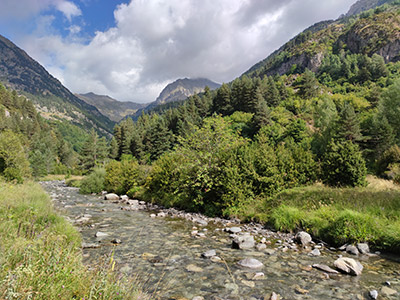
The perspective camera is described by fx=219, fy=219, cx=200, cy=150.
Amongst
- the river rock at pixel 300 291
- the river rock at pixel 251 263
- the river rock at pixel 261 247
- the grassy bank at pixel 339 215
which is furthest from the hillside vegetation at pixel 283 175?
the river rock at pixel 300 291

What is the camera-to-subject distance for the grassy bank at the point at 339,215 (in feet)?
28.2

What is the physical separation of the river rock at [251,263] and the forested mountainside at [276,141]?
7.60 m

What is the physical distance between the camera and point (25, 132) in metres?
102

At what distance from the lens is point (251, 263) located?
7.13 meters

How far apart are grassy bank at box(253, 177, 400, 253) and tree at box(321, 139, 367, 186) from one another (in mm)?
3354

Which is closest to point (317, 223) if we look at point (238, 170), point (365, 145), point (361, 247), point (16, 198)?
point (361, 247)

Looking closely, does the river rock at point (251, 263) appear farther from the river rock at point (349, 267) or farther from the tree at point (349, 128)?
the tree at point (349, 128)

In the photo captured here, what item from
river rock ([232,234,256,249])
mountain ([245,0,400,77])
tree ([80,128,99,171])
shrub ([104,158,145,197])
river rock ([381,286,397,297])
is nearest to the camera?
river rock ([381,286,397,297])

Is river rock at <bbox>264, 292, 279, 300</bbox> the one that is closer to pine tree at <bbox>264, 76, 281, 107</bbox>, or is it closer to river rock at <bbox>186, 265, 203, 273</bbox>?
river rock at <bbox>186, 265, 203, 273</bbox>

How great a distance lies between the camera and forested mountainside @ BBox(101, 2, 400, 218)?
15805mm

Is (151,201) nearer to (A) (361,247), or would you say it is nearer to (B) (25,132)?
(A) (361,247)

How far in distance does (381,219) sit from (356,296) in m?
5.41

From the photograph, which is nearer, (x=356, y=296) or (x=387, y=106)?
(x=356, y=296)

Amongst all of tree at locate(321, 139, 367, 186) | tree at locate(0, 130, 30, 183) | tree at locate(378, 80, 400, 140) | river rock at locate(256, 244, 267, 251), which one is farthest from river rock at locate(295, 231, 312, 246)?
tree at locate(378, 80, 400, 140)
